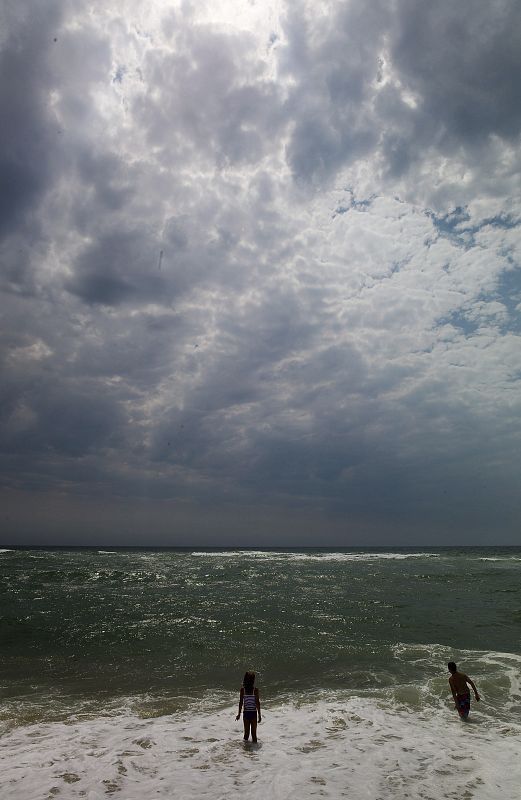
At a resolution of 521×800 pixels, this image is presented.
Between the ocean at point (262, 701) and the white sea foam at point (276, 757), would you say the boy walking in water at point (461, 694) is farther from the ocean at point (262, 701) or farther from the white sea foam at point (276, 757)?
the ocean at point (262, 701)

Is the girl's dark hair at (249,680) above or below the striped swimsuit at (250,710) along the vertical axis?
above

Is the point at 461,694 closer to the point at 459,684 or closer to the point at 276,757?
the point at 459,684

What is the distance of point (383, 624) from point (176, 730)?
15.2 metres

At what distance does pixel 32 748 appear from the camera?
9891mm

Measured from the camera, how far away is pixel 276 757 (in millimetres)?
9711

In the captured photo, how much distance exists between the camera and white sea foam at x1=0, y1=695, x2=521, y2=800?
8.32 m

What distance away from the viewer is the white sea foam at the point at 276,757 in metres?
8.32

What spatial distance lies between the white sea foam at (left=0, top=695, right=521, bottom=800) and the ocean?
0.14 feet

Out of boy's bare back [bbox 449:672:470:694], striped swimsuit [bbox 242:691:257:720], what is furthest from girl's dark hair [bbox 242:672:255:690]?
boy's bare back [bbox 449:672:470:694]

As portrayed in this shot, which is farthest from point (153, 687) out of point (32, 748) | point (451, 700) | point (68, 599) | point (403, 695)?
point (68, 599)

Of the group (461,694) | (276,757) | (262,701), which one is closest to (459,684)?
(461,694)

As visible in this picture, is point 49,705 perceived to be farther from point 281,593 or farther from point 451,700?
point 281,593

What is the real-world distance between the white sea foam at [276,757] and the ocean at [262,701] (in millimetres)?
43

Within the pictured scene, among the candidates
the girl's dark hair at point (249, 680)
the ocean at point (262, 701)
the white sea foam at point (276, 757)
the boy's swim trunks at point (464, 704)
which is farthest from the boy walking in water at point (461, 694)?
the girl's dark hair at point (249, 680)
